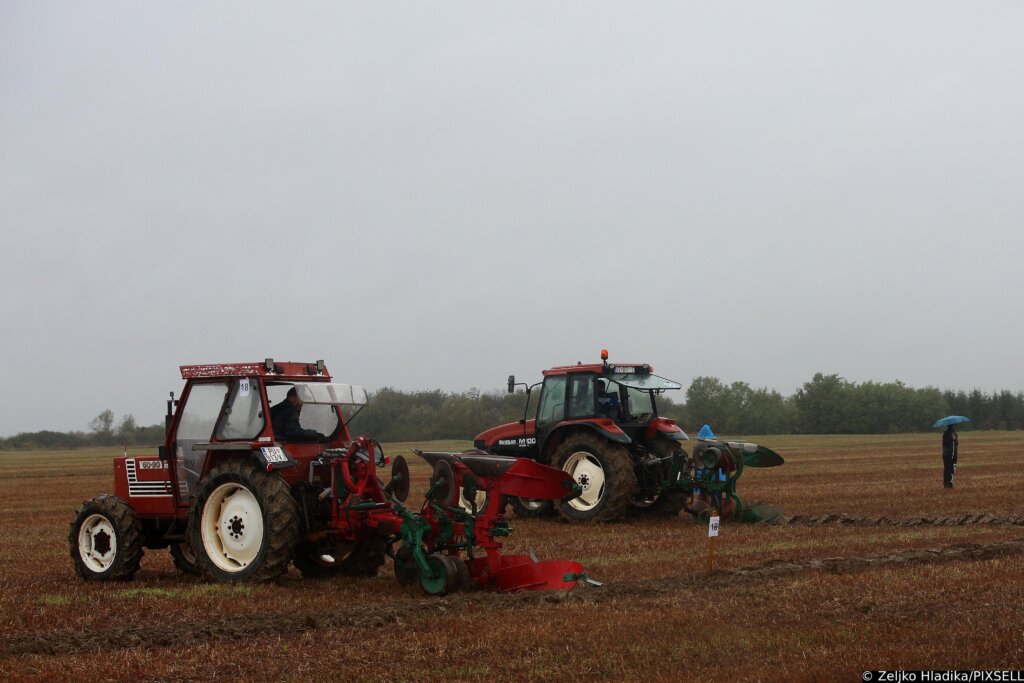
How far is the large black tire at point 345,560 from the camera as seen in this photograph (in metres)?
10.8

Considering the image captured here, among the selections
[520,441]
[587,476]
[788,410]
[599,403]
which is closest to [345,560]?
[587,476]

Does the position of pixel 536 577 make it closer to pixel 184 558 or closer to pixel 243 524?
pixel 243 524

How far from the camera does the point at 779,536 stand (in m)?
13.5

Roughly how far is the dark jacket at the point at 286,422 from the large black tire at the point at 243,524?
47cm

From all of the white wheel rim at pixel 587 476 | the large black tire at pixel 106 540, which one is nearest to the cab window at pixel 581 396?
the white wheel rim at pixel 587 476

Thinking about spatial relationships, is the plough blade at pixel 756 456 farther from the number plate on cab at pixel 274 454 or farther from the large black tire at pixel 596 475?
the number plate on cab at pixel 274 454

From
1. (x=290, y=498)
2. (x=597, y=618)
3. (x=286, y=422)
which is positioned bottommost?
(x=597, y=618)

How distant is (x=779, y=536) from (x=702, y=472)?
2235 millimetres

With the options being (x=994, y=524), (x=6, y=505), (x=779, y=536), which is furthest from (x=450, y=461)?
(x=6, y=505)

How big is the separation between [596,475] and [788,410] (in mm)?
70811

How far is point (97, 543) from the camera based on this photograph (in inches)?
430

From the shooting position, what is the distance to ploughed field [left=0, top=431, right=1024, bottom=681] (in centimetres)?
666

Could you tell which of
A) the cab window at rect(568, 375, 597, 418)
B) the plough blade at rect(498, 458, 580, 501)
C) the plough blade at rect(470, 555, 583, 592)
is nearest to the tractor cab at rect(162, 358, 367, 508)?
the plough blade at rect(498, 458, 580, 501)

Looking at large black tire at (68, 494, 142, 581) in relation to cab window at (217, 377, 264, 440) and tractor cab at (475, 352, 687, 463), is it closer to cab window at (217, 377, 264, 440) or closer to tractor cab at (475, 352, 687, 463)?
cab window at (217, 377, 264, 440)
